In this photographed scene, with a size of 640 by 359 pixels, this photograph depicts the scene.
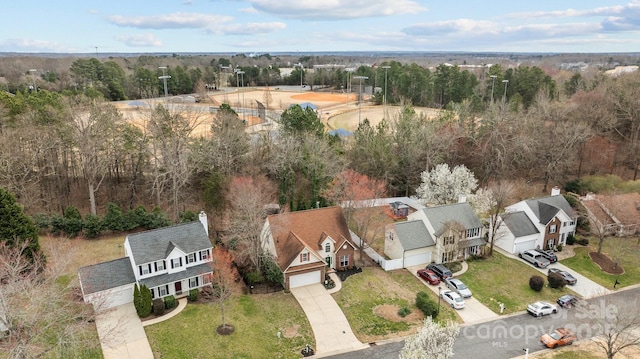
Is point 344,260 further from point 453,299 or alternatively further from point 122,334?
point 122,334

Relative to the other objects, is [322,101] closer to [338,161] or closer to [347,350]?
[338,161]

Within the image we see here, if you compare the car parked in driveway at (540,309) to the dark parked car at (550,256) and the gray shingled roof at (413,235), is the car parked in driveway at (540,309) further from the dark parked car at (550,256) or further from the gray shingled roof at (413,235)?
the gray shingled roof at (413,235)

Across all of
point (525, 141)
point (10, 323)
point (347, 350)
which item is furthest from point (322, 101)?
point (10, 323)

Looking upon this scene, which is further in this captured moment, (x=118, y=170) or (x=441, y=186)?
(x=118, y=170)

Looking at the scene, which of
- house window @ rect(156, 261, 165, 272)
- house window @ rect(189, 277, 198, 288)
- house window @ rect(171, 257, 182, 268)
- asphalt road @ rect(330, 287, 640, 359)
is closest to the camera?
asphalt road @ rect(330, 287, 640, 359)

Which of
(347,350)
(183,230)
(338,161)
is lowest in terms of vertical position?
(347,350)

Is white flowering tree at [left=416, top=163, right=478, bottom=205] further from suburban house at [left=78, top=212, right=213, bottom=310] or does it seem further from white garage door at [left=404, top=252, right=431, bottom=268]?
suburban house at [left=78, top=212, right=213, bottom=310]

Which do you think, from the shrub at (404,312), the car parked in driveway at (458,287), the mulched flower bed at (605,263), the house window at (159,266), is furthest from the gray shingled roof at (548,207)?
the house window at (159,266)

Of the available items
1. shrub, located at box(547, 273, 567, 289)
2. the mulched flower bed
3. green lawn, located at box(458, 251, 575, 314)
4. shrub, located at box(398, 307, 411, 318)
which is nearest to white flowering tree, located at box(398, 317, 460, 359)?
shrub, located at box(398, 307, 411, 318)
